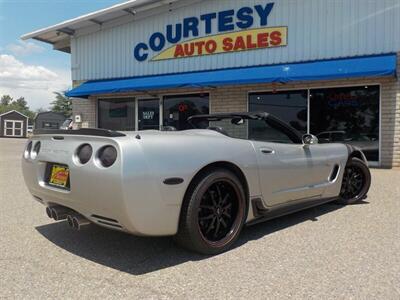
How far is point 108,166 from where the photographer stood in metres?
3.07

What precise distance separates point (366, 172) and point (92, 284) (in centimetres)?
433

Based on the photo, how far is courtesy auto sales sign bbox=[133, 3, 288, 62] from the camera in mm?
11594

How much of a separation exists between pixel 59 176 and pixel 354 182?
4133mm

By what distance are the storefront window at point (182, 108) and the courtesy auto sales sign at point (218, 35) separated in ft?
4.44

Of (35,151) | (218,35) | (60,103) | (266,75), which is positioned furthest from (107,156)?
(60,103)

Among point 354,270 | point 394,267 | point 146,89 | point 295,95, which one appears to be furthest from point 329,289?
point 146,89

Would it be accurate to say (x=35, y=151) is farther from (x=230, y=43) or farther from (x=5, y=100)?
(x=5, y=100)

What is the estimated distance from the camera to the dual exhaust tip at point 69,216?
3.38 metres

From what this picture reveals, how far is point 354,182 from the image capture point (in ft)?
19.1

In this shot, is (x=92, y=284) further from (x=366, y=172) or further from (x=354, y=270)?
(x=366, y=172)

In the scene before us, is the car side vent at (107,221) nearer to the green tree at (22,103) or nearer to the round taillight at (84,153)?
the round taillight at (84,153)

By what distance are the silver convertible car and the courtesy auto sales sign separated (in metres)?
7.67

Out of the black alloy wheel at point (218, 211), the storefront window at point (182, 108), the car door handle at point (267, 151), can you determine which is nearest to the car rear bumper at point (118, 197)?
the black alloy wheel at point (218, 211)

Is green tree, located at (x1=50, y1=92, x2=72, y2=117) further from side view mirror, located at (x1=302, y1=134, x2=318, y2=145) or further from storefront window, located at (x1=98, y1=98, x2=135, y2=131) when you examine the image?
side view mirror, located at (x1=302, y1=134, x2=318, y2=145)
